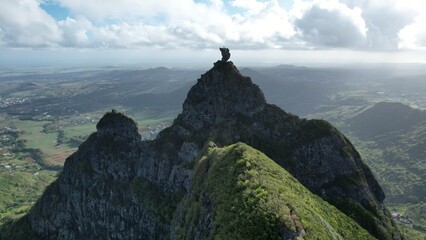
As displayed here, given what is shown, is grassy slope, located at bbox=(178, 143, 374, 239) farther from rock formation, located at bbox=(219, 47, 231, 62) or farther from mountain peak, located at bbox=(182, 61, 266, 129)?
rock formation, located at bbox=(219, 47, 231, 62)

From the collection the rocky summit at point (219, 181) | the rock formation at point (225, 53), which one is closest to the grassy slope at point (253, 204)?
the rocky summit at point (219, 181)

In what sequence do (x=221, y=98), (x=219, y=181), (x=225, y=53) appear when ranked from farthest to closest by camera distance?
(x=225, y=53), (x=221, y=98), (x=219, y=181)

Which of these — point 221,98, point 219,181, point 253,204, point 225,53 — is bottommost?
point 219,181

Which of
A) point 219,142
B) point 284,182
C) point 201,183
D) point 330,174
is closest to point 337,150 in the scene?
point 330,174

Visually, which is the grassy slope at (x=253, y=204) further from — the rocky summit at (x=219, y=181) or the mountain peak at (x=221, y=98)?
the mountain peak at (x=221, y=98)

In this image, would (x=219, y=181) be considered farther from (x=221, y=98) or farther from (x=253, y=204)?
(x=221, y=98)

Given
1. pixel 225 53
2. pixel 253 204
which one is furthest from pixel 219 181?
pixel 225 53

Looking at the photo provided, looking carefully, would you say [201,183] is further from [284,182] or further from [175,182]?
[175,182]
